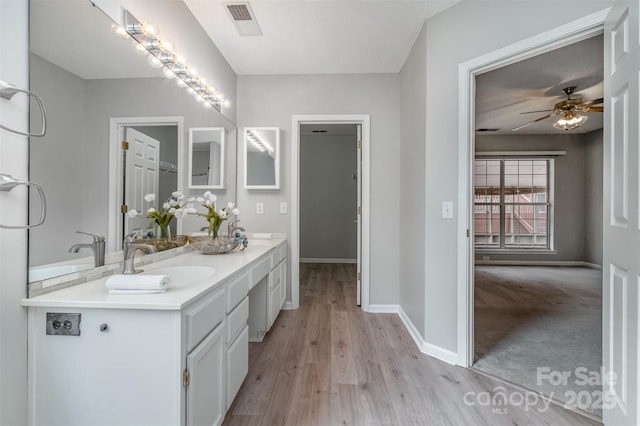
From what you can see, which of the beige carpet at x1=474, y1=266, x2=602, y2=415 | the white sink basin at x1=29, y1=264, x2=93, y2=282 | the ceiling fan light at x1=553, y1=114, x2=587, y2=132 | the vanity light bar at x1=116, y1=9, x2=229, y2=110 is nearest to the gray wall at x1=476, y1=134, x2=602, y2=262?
the beige carpet at x1=474, y1=266, x2=602, y2=415

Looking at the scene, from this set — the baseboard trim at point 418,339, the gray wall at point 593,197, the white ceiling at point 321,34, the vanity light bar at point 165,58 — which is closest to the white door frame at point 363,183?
the baseboard trim at point 418,339

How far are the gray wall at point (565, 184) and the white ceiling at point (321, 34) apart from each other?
3874mm

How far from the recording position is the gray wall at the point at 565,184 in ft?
17.9

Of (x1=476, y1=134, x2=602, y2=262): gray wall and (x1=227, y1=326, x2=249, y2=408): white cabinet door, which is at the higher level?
(x1=476, y1=134, x2=602, y2=262): gray wall

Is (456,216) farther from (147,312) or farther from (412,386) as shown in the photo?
(147,312)

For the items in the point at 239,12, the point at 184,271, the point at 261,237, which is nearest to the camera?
the point at 184,271

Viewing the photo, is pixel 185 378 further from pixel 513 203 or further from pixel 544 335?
pixel 513 203

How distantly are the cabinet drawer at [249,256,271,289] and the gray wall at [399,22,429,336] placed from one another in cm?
124

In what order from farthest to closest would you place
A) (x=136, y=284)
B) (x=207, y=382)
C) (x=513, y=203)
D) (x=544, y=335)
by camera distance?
(x=513, y=203)
(x=544, y=335)
(x=207, y=382)
(x=136, y=284)

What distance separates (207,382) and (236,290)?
45 cm

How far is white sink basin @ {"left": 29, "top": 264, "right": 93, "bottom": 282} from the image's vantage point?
1.08 m

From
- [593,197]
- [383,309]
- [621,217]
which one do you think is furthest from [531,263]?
[621,217]

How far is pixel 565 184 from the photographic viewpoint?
18.0 feet

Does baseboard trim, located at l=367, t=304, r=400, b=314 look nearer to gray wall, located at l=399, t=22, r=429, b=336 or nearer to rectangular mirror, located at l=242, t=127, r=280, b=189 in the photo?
gray wall, located at l=399, t=22, r=429, b=336
